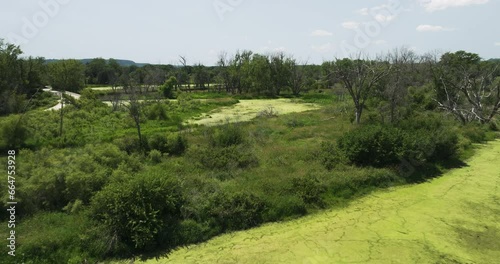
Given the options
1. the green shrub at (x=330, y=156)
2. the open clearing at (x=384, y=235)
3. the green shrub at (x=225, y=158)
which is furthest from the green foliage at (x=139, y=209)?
the green shrub at (x=330, y=156)

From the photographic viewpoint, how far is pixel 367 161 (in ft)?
50.2

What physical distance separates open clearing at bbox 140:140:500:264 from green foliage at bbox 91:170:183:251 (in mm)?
1000

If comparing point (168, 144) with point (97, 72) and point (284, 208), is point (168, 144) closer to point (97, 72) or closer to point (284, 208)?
point (284, 208)

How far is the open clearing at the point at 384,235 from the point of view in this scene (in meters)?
8.91

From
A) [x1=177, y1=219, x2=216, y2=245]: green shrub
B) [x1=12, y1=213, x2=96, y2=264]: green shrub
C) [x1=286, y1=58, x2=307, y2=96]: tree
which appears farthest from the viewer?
[x1=286, y1=58, x2=307, y2=96]: tree

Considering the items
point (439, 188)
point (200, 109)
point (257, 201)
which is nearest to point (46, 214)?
point (257, 201)

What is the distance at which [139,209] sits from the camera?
9539 mm

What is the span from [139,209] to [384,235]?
24.4ft

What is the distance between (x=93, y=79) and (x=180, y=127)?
62.5m

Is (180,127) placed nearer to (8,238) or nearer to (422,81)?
(8,238)

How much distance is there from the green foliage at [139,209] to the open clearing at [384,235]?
1.00 m

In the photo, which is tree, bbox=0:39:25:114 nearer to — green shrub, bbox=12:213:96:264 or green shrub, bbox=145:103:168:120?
green shrub, bbox=145:103:168:120

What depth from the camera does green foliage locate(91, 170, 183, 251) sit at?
366 inches

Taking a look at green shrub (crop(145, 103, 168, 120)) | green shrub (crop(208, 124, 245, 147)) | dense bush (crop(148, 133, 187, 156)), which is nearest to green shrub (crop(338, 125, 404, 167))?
green shrub (crop(208, 124, 245, 147))
